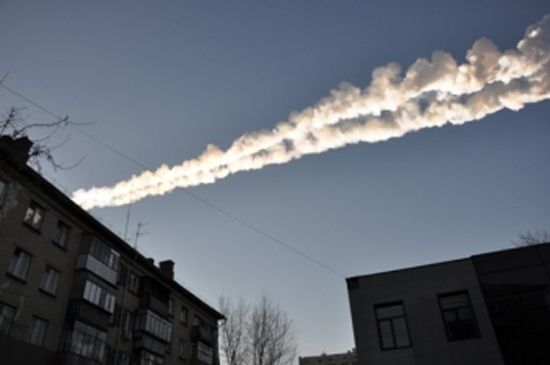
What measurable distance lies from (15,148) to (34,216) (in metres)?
20.0

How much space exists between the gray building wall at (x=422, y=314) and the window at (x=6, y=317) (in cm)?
1730

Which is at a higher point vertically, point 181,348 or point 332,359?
point 332,359

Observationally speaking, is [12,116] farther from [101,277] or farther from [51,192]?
[101,277]

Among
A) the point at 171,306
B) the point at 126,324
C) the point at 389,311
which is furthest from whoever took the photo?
the point at 171,306

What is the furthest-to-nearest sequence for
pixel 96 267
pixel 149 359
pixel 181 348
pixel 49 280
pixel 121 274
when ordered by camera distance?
1. pixel 181 348
2. pixel 121 274
3. pixel 149 359
4. pixel 96 267
5. pixel 49 280

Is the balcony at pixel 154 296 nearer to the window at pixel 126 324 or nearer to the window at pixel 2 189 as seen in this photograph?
the window at pixel 126 324

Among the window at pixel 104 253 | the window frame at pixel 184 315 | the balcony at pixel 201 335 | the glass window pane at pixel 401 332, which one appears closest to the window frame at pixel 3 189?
the window at pixel 104 253

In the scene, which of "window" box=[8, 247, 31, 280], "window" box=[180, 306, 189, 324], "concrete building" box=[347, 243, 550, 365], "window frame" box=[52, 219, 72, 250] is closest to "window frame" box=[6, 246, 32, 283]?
"window" box=[8, 247, 31, 280]

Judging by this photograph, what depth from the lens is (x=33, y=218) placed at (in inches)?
976

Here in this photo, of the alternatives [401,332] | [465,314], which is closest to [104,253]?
[401,332]

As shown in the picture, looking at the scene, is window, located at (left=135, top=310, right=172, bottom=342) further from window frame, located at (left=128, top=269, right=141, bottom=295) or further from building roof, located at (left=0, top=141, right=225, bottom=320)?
building roof, located at (left=0, top=141, right=225, bottom=320)

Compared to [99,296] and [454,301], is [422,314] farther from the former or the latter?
[99,296]

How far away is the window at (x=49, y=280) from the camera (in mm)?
24630

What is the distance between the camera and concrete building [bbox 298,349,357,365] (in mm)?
139125
